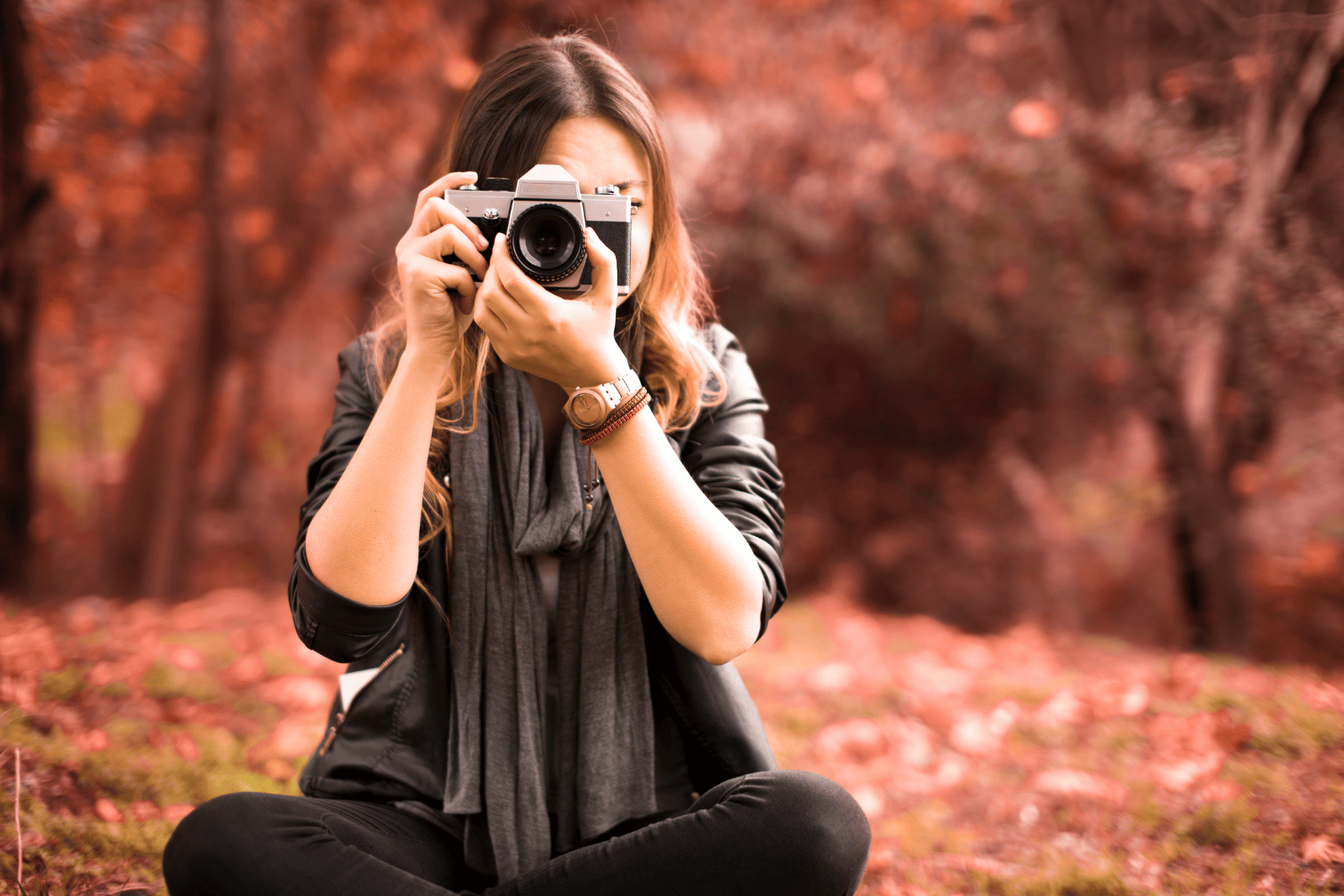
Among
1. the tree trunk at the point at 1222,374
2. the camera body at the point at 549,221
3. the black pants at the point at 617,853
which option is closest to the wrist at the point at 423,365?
the camera body at the point at 549,221

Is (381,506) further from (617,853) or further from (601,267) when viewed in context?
(617,853)

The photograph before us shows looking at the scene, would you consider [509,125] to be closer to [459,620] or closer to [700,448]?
[700,448]

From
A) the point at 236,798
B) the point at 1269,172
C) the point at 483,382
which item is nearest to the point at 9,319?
the point at 483,382

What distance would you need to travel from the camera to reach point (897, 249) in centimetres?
338

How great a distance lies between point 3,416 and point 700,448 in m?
2.57

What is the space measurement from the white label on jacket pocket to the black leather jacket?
0.03 feet

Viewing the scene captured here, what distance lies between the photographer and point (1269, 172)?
2.77 meters

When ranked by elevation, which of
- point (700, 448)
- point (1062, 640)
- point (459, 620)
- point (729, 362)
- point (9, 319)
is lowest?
point (1062, 640)

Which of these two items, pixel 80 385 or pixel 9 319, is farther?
pixel 80 385

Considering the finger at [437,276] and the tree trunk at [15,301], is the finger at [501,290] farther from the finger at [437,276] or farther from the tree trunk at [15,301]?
the tree trunk at [15,301]

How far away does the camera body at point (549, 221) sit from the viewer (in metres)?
1.10

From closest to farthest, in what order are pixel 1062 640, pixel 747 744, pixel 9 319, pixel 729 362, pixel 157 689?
pixel 747 744 → pixel 729 362 → pixel 157 689 → pixel 9 319 → pixel 1062 640

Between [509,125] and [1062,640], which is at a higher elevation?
[509,125]

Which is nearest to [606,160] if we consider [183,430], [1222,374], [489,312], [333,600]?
[489,312]
